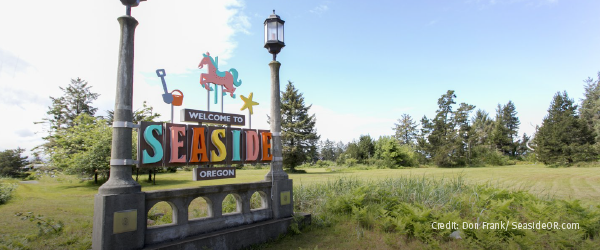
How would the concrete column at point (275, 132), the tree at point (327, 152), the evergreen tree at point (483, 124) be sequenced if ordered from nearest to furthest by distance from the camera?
the concrete column at point (275, 132), the evergreen tree at point (483, 124), the tree at point (327, 152)

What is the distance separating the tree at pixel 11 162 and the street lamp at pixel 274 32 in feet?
103

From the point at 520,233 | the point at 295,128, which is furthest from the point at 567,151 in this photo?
the point at 520,233

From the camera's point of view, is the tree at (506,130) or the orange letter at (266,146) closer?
the orange letter at (266,146)

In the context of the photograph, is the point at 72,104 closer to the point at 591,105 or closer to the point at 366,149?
the point at 366,149

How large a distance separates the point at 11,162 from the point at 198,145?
32906mm

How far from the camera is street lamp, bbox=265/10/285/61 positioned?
7012mm

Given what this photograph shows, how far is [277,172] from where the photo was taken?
6.89m

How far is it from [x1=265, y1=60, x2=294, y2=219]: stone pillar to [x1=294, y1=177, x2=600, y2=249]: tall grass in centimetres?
93

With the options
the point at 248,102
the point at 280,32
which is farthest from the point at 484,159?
the point at 248,102

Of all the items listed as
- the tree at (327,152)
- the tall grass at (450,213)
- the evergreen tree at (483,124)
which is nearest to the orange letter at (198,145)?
the tall grass at (450,213)

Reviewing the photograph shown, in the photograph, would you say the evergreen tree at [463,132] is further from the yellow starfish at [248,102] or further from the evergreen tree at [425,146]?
the yellow starfish at [248,102]

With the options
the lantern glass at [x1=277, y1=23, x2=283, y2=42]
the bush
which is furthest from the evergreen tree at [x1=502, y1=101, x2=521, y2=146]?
the lantern glass at [x1=277, y1=23, x2=283, y2=42]

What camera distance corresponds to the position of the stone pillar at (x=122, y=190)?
4.18 m

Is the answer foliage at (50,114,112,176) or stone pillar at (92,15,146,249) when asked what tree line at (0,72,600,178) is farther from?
stone pillar at (92,15,146,249)
